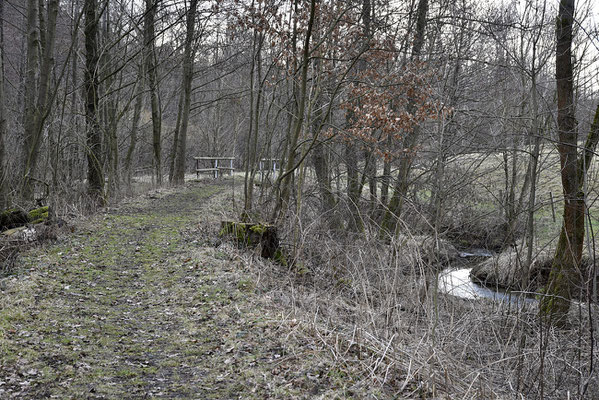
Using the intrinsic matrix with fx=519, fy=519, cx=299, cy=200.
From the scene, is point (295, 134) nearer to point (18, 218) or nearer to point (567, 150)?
point (567, 150)

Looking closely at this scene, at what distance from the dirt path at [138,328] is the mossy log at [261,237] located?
53 cm

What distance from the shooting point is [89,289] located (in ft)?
22.7

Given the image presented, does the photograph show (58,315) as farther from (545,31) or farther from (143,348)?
(545,31)

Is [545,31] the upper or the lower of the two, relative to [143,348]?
upper

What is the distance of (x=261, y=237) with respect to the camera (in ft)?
29.6

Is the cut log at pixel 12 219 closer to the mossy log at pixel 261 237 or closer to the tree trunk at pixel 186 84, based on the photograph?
the mossy log at pixel 261 237

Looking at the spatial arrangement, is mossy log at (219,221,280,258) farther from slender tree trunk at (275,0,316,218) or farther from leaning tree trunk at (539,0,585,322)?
leaning tree trunk at (539,0,585,322)

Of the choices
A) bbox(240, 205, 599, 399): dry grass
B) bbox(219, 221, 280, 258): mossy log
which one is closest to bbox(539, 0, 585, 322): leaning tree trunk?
bbox(240, 205, 599, 399): dry grass

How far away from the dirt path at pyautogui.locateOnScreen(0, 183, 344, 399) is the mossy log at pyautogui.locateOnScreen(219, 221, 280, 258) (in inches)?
20.8

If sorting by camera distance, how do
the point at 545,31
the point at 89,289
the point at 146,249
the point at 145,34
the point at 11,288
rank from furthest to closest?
the point at 145,34 < the point at 545,31 < the point at 146,249 < the point at 89,289 < the point at 11,288

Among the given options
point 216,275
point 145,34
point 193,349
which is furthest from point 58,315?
point 145,34

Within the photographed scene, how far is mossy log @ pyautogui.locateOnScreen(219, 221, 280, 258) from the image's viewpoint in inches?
355

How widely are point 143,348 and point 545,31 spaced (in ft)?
29.3

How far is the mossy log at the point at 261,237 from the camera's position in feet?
29.6
